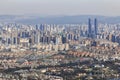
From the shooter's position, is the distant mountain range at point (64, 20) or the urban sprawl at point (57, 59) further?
the distant mountain range at point (64, 20)

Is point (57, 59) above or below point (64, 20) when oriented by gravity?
above

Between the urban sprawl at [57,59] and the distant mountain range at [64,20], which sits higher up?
the urban sprawl at [57,59]

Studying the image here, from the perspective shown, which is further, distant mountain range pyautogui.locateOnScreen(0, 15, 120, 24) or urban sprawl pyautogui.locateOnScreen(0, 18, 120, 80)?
distant mountain range pyautogui.locateOnScreen(0, 15, 120, 24)

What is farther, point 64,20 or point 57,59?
point 64,20

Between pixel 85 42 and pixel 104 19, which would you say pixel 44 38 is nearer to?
pixel 85 42

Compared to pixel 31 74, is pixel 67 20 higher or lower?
lower

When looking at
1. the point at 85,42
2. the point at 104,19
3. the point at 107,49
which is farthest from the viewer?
the point at 104,19

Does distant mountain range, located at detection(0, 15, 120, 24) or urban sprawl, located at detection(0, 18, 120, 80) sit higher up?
urban sprawl, located at detection(0, 18, 120, 80)

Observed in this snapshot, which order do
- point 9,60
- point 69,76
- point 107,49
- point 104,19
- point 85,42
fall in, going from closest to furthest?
point 69,76, point 9,60, point 107,49, point 85,42, point 104,19

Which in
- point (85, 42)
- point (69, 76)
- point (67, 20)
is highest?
point (69, 76)

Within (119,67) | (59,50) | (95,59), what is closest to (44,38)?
(59,50)

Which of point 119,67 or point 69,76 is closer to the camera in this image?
point 69,76
